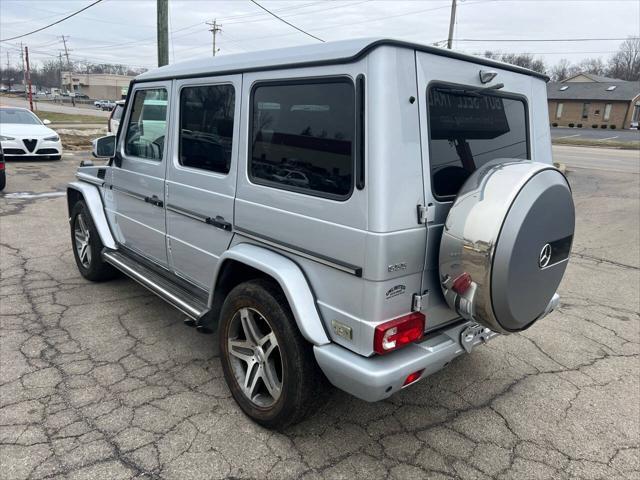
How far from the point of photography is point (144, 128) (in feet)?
12.8

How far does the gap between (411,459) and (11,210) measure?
26.0ft

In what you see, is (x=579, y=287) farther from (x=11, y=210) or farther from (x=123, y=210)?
(x=11, y=210)

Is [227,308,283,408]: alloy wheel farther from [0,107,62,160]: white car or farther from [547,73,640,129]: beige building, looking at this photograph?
[547,73,640,129]: beige building

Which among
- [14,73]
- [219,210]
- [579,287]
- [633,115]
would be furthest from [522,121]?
[14,73]

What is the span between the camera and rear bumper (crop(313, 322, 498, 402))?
2203 mm

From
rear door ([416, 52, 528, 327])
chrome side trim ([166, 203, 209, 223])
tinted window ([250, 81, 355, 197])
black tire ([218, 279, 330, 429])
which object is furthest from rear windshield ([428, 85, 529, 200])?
chrome side trim ([166, 203, 209, 223])

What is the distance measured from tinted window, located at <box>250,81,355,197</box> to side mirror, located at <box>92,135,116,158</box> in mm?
2135

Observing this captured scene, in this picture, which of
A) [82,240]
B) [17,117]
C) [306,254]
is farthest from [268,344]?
[17,117]

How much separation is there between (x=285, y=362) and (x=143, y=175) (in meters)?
2.12

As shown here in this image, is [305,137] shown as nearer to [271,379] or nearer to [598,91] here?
[271,379]

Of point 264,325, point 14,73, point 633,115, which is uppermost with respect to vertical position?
point 14,73

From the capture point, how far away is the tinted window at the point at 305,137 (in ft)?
7.47

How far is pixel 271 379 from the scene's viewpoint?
8.99 feet

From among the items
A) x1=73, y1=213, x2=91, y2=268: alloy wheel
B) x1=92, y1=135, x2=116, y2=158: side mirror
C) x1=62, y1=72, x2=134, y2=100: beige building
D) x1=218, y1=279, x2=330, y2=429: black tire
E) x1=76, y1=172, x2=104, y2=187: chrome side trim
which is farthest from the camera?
x1=62, y1=72, x2=134, y2=100: beige building
